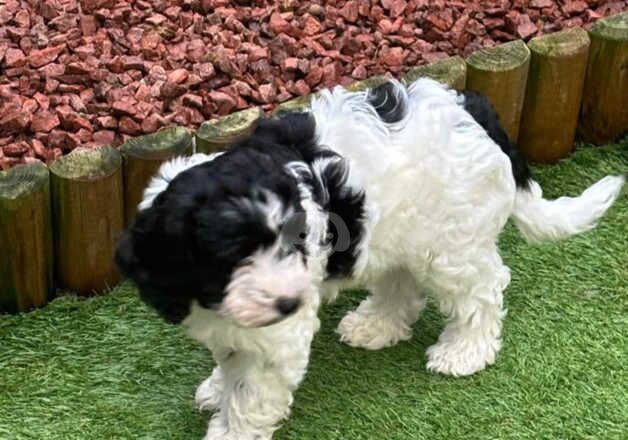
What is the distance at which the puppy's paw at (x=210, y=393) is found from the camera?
13.8 ft

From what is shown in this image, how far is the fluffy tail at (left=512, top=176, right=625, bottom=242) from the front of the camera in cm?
442


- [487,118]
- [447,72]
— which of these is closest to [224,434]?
[487,118]

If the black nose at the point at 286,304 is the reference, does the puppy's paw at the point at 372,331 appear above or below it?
below

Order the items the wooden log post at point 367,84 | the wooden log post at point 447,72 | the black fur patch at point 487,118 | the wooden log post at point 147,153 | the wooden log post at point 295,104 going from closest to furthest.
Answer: the black fur patch at point 487,118
the wooden log post at point 147,153
the wooden log post at point 295,104
the wooden log post at point 367,84
the wooden log post at point 447,72

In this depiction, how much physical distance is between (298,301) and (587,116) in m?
2.80

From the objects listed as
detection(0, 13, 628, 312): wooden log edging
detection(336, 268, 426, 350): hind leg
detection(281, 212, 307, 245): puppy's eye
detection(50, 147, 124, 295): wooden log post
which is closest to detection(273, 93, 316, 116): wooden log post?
detection(0, 13, 628, 312): wooden log edging

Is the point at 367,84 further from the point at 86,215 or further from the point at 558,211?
the point at 86,215

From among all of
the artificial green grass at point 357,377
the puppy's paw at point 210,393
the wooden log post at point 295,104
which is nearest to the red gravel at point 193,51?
the wooden log post at point 295,104

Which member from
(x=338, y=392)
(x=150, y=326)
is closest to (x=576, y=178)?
(x=338, y=392)

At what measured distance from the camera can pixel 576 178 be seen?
5.51 metres

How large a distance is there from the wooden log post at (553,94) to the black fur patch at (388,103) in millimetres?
1587

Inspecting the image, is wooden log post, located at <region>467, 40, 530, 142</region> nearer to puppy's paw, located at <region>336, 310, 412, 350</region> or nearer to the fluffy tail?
the fluffy tail

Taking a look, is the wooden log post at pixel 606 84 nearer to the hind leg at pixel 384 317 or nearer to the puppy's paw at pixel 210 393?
the hind leg at pixel 384 317

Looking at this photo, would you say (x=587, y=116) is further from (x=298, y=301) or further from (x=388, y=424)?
(x=298, y=301)
